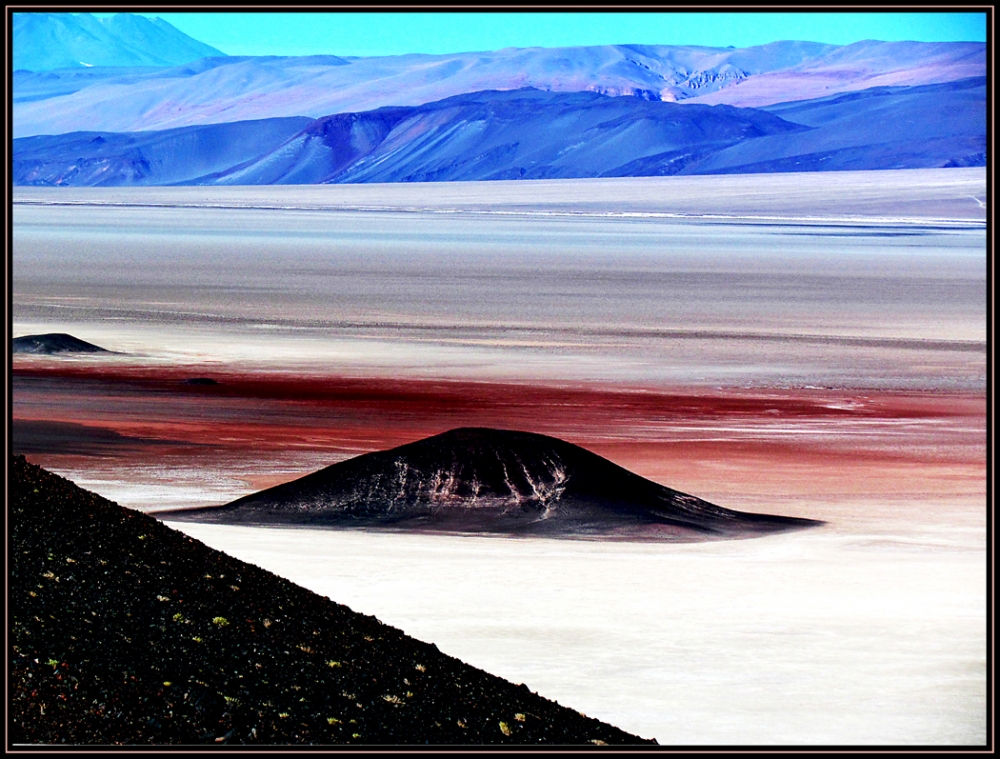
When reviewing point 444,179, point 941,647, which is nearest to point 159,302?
point 941,647

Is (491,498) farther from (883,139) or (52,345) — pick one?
(883,139)

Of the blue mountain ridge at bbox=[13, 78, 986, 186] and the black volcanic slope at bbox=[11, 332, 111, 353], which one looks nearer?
the black volcanic slope at bbox=[11, 332, 111, 353]

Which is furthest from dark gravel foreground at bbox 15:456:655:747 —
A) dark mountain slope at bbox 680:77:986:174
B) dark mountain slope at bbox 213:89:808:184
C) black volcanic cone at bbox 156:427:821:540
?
dark mountain slope at bbox 213:89:808:184

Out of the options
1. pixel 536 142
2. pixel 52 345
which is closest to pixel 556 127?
pixel 536 142

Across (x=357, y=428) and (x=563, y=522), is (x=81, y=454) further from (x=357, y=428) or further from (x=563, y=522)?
(x=563, y=522)

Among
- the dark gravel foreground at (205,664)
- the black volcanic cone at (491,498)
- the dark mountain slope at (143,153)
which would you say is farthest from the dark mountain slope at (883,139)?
the dark gravel foreground at (205,664)

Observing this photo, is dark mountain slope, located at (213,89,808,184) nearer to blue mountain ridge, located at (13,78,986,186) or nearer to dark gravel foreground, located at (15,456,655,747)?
blue mountain ridge, located at (13,78,986,186)
